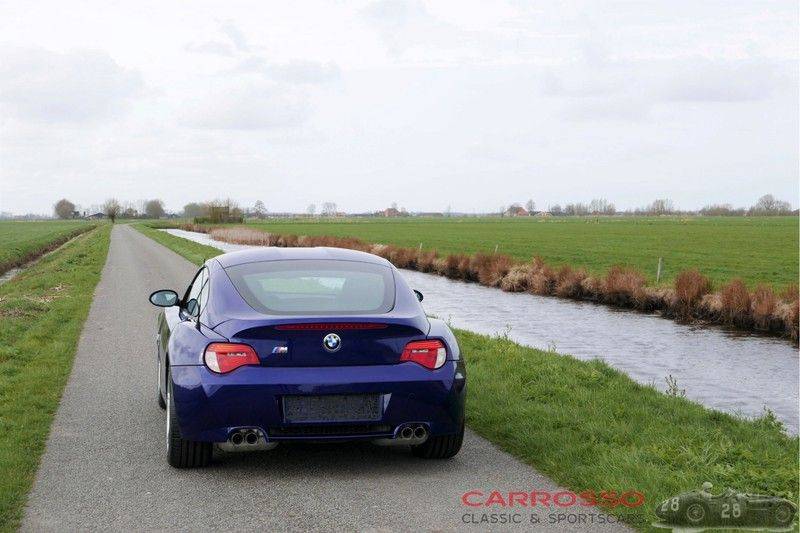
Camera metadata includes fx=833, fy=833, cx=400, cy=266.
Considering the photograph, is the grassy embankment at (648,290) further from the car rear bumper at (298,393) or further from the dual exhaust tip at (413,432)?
the car rear bumper at (298,393)

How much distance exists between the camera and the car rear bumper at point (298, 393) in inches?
208

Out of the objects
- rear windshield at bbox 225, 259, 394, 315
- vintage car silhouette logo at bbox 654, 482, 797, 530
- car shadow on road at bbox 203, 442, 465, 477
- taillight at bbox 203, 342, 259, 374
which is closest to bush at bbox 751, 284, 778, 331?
car shadow on road at bbox 203, 442, 465, 477

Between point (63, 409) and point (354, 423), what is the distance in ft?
12.5

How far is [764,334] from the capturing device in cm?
1789

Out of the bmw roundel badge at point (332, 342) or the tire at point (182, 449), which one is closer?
the bmw roundel badge at point (332, 342)

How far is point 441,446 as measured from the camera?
5.97m

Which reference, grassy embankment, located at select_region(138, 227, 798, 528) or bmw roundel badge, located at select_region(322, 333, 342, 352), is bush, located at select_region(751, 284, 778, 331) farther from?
bmw roundel badge, located at select_region(322, 333, 342, 352)

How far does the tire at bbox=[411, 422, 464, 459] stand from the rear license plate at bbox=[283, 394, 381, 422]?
2.30 ft

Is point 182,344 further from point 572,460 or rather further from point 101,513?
point 572,460

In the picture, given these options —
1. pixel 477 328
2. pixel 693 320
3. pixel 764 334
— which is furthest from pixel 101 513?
pixel 693 320

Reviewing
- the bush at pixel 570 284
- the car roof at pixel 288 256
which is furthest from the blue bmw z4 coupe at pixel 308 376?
the bush at pixel 570 284

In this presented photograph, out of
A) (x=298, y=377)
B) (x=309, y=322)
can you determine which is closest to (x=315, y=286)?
(x=309, y=322)

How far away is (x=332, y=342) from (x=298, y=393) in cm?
39

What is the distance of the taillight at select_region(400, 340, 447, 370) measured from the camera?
5539mm
